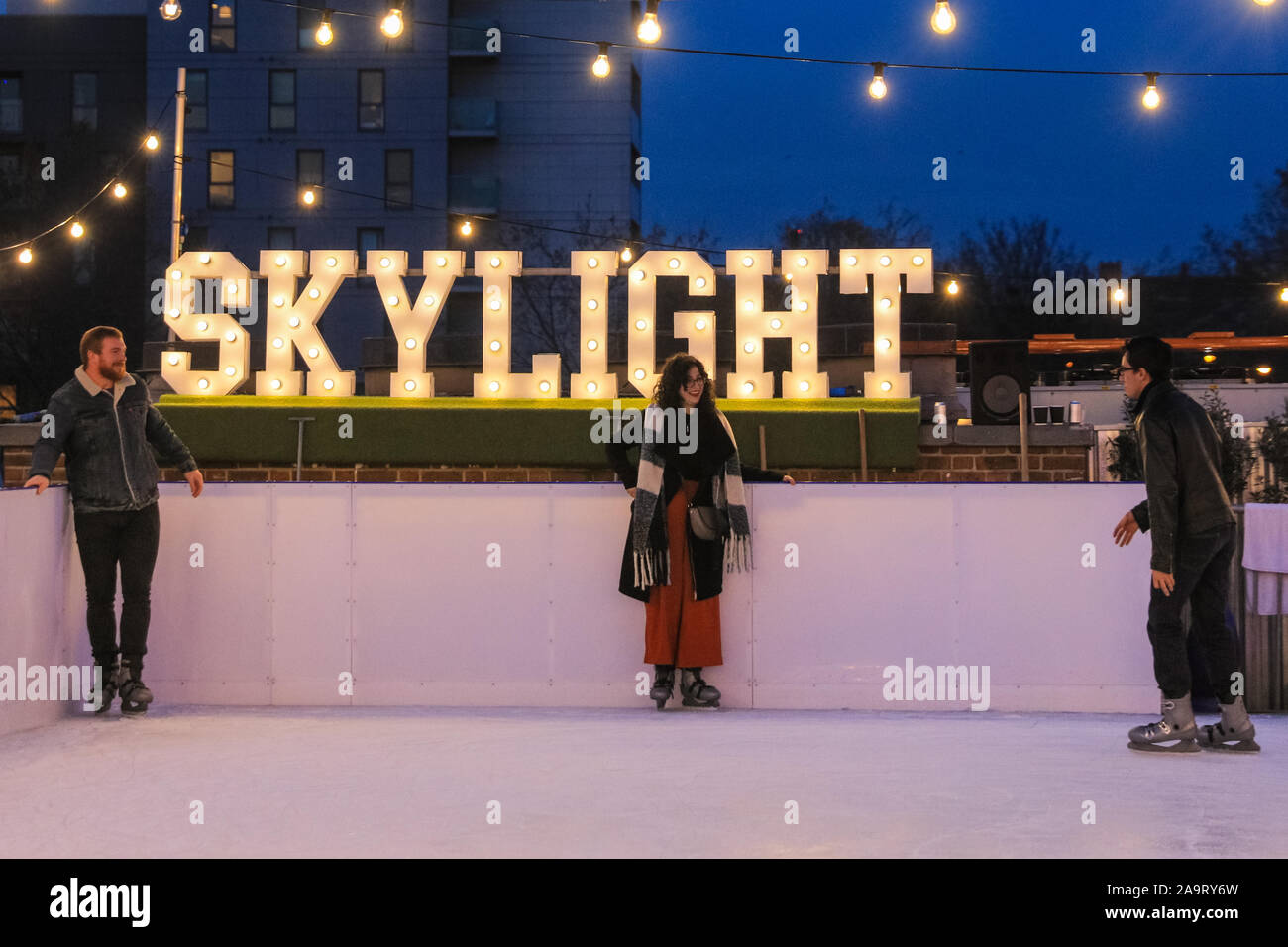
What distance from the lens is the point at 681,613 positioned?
6.64 meters

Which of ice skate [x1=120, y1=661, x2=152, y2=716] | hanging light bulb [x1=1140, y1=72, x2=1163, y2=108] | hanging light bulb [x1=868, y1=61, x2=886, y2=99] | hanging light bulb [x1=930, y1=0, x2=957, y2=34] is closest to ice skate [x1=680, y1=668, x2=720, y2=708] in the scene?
ice skate [x1=120, y1=661, x2=152, y2=716]

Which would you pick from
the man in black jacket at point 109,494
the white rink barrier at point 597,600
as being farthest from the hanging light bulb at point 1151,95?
the man in black jacket at point 109,494

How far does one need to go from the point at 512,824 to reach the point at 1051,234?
44811 millimetres

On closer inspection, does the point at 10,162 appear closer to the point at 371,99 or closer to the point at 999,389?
the point at 371,99

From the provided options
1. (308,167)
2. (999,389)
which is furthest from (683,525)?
(308,167)

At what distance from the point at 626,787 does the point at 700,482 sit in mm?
2119

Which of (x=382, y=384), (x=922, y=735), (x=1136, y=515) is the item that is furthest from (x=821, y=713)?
(x=382, y=384)

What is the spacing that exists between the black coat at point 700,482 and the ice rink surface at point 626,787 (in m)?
0.59

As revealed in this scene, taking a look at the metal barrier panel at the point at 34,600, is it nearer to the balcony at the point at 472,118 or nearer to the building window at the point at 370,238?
the building window at the point at 370,238

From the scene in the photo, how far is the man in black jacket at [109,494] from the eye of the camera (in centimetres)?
625

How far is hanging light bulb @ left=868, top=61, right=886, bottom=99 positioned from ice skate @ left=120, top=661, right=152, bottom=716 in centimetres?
724

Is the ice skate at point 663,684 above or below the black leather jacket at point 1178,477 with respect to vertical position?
below

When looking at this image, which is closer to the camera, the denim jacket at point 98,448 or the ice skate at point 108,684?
the denim jacket at point 98,448
